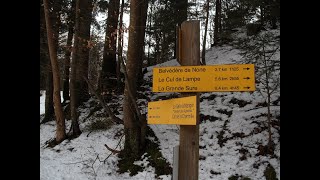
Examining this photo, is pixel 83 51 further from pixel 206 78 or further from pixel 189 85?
pixel 206 78

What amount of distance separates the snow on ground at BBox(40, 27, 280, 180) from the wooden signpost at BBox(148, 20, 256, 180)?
4347 millimetres

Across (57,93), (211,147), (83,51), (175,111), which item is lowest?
(211,147)

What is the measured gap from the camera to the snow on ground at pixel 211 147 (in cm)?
808

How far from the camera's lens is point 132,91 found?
9.47 m

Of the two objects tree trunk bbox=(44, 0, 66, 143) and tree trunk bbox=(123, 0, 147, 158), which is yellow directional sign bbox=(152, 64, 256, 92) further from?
tree trunk bbox=(44, 0, 66, 143)

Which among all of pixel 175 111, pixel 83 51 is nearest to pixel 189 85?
pixel 175 111

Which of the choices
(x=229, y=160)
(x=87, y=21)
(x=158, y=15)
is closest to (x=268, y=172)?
(x=229, y=160)

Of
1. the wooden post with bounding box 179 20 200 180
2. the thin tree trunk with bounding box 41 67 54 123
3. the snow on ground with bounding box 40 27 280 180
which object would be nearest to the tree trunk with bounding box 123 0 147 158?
the snow on ground with bounding box 40 27 280 180

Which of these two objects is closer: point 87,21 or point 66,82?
point 87,21

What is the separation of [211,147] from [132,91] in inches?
109

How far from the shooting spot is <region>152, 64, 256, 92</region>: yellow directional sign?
11.1ft
